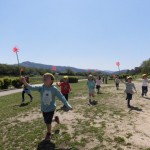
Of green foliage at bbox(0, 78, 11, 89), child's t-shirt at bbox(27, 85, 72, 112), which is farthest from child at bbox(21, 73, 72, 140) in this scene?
green foliage at bbox(0, 78, 11, 89)

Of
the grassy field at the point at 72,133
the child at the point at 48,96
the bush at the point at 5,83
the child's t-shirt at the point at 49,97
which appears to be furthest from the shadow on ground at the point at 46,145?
the bush at the point at 5,83

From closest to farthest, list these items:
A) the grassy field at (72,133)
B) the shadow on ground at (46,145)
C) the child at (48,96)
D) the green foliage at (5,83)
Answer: the shadow on ground at (46,145)
the grassy field at (72,133)
the child at (48,96)
the green foliage at (5,83)

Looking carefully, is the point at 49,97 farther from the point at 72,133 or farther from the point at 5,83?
the point at 5,83

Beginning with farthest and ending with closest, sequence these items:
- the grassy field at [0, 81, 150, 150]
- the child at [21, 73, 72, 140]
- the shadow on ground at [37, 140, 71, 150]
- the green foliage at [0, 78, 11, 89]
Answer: the green foliage at [0, 78, 11, 89] < the child at [21, 73, 72, 140] < the grassy field at [0, 81, 150, 150] < the shadow on ground at [37, 140, 71, 150]

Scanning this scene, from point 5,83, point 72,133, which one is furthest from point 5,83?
point 72,133

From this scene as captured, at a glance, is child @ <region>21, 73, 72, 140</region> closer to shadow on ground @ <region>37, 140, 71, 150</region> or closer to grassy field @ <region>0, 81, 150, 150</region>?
shadow on ground @ <region>37, 140, 71, 150</region>

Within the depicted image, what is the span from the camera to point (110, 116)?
11.3m

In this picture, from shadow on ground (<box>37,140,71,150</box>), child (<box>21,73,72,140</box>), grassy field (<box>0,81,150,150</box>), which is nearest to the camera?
shadow on ground (<box>37,140,71,150</box>)

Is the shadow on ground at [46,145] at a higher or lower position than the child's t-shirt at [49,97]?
lower

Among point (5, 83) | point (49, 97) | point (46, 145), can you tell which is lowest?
point (46, 145)

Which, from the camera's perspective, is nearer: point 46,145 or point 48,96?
point 46,145

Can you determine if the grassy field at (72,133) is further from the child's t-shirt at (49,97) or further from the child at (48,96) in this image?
the child's t-shirt at (49,97)

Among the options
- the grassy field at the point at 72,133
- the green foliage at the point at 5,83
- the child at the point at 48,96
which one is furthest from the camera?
the green foliage at the point at 5,83

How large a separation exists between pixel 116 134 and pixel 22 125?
3.52m
